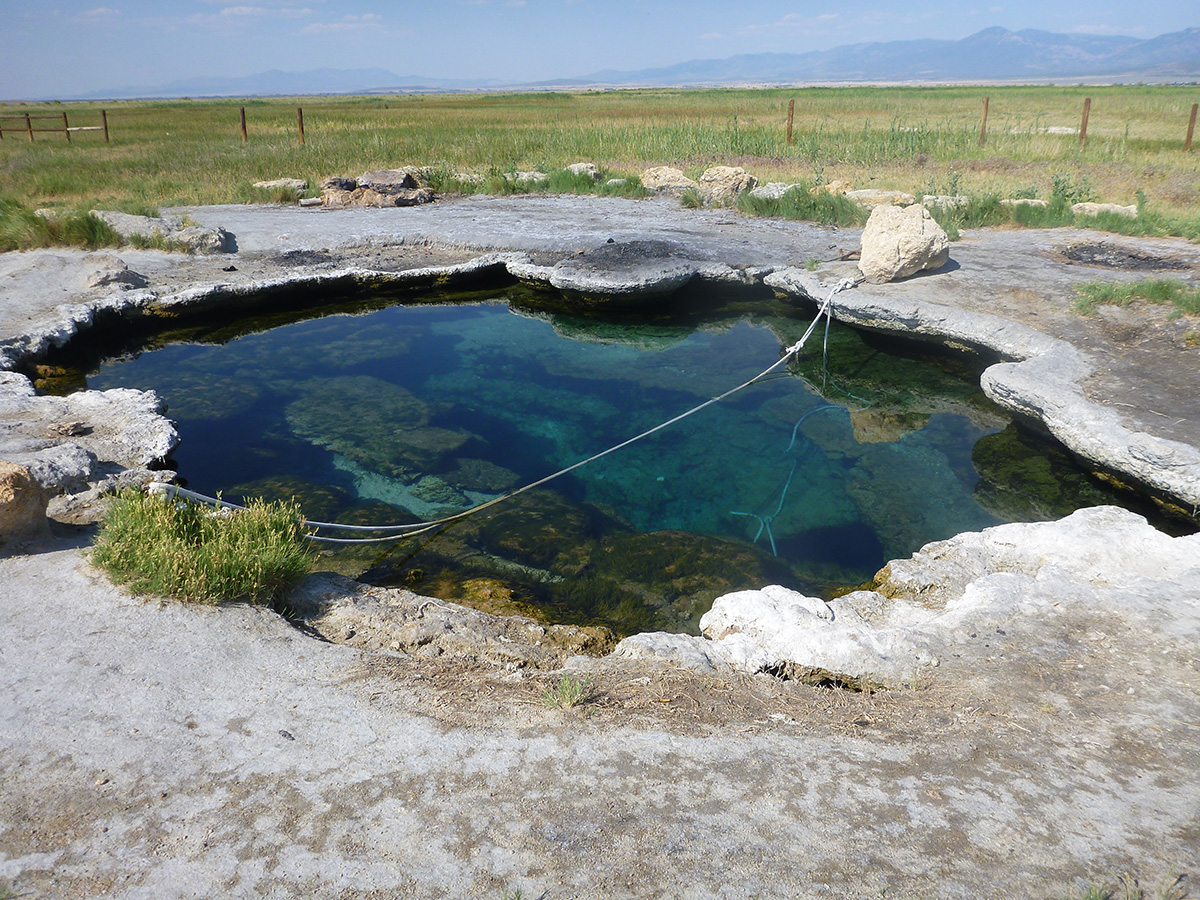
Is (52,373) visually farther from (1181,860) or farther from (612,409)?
(1181,860)

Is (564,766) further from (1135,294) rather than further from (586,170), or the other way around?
(586,170)

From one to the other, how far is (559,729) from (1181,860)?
209 centimetres

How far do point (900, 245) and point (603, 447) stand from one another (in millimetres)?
4337

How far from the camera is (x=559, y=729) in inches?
116

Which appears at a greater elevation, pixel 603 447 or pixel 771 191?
pixel 771 191

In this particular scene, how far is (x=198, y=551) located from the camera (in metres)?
3.81

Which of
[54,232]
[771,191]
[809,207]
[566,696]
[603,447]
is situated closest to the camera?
[566,696]

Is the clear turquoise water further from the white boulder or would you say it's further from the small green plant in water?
the white boulder

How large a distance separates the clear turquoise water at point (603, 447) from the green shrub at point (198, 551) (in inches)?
43.7

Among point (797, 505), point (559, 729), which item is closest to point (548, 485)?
point (797, 505)

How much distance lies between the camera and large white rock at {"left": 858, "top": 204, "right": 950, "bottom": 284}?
27.5 ft

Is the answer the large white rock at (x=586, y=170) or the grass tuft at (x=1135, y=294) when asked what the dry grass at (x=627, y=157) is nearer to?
the large white rock at (x=586, y=170)

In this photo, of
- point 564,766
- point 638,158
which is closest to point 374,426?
point 564,766

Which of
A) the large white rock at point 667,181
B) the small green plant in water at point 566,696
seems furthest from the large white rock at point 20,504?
the large white rock at point 667,181
